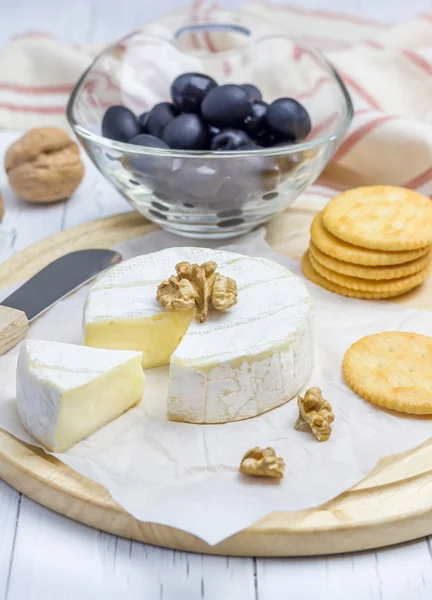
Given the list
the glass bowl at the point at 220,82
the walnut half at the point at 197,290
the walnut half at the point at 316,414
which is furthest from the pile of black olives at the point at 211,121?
the walnut half at the point at 316,414

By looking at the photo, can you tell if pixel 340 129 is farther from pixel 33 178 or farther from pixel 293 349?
pixel 33 178

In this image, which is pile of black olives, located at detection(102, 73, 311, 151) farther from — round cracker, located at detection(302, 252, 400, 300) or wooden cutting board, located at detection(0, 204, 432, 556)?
wooden cutting board, located at detection(0, 204, 432, 556)

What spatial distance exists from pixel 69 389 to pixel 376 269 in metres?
0.96

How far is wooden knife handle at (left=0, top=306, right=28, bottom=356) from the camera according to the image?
1.99 meters

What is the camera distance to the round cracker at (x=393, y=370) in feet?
5.80

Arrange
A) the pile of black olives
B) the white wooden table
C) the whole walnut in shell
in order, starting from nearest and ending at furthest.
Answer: the white wooden table < the pile of black olives < the whole walnut in shell

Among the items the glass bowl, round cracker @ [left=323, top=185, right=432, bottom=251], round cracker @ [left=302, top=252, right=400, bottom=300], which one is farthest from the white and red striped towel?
round cracker @ [left=302, top=252, right=400, bottom=300]

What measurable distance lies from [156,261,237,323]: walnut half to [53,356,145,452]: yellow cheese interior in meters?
0.18

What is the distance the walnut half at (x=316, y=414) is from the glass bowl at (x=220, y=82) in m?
0.76

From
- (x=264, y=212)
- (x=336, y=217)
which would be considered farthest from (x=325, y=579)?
(x=264, y=212)

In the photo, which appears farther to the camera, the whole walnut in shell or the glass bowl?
the whole walnut in shell

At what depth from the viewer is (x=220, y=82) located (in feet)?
9.48

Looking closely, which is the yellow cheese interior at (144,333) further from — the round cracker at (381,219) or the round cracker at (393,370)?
the round cracker at (381,219)

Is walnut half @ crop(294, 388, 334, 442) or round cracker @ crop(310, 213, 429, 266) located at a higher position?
round cracker @ crop(310, 213, 429, 266)
